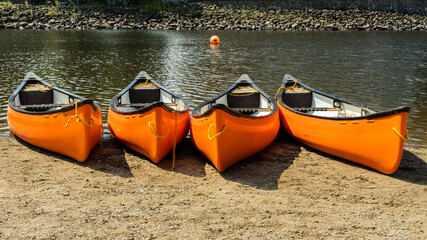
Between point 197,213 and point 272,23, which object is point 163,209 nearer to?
point 197,213

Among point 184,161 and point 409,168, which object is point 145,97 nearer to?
point 184,161

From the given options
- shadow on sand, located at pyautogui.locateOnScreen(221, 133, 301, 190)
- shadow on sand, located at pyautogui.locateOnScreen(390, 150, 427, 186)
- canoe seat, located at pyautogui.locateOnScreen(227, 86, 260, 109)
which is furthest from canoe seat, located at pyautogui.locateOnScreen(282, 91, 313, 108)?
shadow on sand, located at pyautogui.locateOnScreen(390, 150, 427, 186)

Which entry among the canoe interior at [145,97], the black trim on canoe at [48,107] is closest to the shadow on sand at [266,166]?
the canoe interior at [145,97]

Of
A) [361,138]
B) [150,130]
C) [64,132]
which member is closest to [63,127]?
[64,132]

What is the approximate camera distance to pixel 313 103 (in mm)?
11531

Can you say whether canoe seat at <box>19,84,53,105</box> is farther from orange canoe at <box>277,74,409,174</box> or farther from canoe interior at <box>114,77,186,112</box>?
orange canoe at <box>277,74,409,174</box>

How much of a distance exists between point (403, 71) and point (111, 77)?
18058 mm

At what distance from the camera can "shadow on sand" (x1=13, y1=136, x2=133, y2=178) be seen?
27.9 feet

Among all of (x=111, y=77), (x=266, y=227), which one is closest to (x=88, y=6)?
(x=111, y=77)

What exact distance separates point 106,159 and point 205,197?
313 cm

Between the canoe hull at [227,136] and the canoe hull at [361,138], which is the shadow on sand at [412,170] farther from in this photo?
the canoe hull at [227,136]

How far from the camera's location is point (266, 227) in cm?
617

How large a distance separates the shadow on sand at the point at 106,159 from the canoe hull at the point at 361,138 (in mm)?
4637

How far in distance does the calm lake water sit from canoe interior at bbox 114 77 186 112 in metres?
2.56
